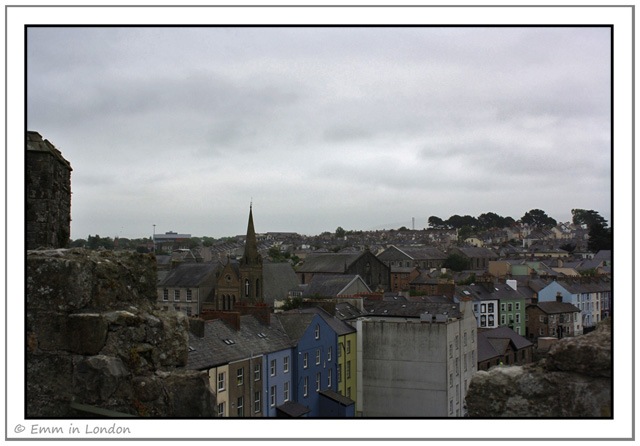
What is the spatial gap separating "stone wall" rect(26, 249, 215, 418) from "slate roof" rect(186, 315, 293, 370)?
15.2 m

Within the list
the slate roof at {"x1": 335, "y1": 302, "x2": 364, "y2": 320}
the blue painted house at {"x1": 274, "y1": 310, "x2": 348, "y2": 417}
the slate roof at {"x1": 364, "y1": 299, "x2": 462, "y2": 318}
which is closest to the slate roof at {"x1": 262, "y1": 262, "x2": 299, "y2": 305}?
the slate roof at {"x1": 364, "y1": 299, "x2": 462, "y2": 318}

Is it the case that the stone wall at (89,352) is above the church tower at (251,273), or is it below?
above

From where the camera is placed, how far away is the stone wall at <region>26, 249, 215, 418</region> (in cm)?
546

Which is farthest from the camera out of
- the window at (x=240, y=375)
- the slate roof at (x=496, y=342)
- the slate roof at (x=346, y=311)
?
the slate roof at (x=496, y=342)

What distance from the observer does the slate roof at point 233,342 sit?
2227 cm

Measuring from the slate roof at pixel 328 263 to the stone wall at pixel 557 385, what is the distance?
76742 millimetres

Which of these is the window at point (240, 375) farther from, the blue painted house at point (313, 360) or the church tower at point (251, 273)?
the church tower at point (251, 273)

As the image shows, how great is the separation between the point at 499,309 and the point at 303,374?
103 feet

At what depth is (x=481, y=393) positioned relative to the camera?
5.82 metres

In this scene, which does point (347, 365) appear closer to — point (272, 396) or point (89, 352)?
point (272, 396)

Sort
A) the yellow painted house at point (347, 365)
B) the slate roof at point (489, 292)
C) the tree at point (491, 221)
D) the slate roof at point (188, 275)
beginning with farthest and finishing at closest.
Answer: the tree at point (491, 221), the slate roof at point (188, 275), the slate roof at point (489, 292), the yellow painted house at point (347, 365)

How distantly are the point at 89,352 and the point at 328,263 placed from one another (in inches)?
3200

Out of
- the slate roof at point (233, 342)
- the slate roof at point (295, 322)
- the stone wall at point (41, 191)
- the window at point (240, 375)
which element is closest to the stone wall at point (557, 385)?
the stone wall at point (41, 191)
